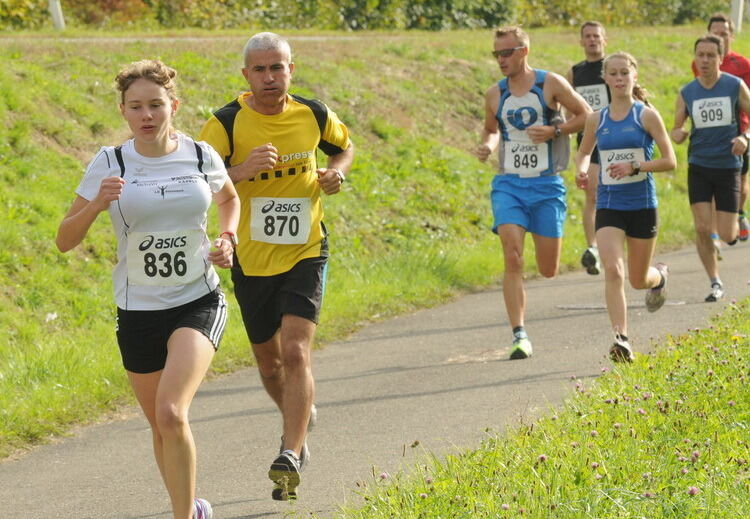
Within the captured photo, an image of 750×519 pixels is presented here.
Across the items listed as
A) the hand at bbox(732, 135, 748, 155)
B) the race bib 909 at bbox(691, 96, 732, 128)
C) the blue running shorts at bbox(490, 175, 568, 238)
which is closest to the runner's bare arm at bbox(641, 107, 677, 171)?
the blue running shorts at bbox(490, 175, 568, 238)

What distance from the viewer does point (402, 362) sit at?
9797 mm

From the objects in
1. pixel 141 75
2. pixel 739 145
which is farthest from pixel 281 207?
pixel 739 145

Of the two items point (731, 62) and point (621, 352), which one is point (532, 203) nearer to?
point (621, 352)

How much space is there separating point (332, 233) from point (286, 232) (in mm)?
7044

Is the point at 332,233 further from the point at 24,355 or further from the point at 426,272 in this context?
the point at 24,355

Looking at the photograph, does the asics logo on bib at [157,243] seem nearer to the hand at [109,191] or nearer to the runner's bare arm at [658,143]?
the hand at [109,191]

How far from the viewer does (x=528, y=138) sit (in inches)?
379

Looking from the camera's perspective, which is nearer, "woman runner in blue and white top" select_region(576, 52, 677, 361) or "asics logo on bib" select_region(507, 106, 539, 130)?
"woman runner in blue and white top" select_region(576, 52, 677, 361)

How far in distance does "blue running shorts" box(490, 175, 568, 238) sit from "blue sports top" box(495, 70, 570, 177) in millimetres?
60

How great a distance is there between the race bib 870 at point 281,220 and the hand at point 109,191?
4.89ft

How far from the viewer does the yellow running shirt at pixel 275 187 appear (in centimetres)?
686

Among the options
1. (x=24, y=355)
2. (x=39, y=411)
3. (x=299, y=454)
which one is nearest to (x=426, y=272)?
(x=24, y=355)

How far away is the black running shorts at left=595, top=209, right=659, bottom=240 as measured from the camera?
934cm

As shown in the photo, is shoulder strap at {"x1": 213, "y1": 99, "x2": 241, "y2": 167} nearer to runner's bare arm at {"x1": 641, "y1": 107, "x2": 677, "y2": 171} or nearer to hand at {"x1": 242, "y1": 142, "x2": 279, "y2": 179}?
hand at {"x1": 242, "y1": 142, "x2": 279, "y2": 179}
